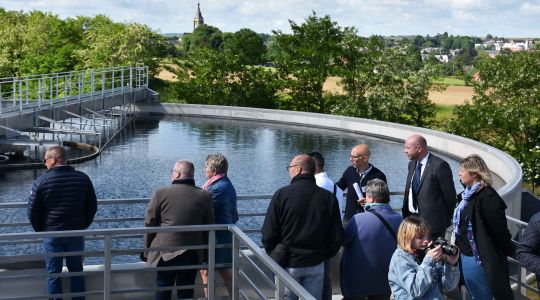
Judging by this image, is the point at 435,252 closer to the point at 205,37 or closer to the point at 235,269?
the point at 235,269

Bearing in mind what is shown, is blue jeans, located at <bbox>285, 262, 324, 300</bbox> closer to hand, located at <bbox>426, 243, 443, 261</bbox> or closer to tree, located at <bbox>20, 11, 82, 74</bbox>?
hand, located at <bbox>426, 243, 443, 261</bbox>

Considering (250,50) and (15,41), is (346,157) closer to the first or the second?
(250,50)

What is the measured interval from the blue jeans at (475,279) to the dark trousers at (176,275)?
2.32 meters

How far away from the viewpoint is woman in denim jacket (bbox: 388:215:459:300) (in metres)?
4.93

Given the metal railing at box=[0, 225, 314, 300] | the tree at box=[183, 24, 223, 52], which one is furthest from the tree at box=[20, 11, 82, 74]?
the tree at box=[183, 24, 223, 52]

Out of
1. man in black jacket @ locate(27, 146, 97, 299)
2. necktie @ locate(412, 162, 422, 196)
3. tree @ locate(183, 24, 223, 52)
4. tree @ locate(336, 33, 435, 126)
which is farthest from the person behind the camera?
tree @ locate(183, 24, 223, 52)

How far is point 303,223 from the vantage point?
19.6 feet

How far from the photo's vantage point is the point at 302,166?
6035mm

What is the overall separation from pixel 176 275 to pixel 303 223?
1594 mm

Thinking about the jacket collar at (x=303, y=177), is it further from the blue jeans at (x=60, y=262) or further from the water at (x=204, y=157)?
the water at (x=204, y=157)

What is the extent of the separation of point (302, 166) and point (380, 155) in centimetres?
2249

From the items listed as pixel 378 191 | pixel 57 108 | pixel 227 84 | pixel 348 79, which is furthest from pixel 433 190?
pixel 227 84

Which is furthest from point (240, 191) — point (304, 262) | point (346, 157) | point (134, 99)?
point (134, 99)

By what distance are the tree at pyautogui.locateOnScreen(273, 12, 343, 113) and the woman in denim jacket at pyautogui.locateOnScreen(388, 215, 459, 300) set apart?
3920 centimetres
